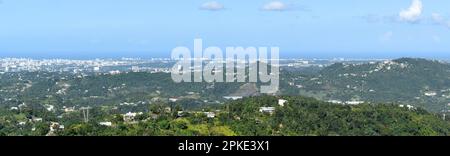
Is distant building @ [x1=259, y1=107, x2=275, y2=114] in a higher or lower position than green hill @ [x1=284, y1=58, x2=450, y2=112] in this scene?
higher

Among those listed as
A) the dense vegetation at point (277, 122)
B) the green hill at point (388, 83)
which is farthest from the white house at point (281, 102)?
the green hill at point (388, 83)

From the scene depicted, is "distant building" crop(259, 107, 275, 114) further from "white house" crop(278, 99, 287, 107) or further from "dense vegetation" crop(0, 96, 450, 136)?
"white house" crop(278, 99, 287, 107)

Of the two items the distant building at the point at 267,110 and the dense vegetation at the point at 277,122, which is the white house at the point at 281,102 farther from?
the distant building at the point at 267,110

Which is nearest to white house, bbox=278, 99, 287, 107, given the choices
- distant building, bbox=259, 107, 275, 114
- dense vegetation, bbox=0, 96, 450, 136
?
dense vegetation, bbox=0, 96, 450, 136

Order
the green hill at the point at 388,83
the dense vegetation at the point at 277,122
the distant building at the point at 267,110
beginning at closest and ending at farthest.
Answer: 1. the dense vegetation at the point at 277,122
2. the distant building at the point at 267,110
3. the green hill at the point at 388,83

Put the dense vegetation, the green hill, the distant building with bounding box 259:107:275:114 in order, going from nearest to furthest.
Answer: the dense vegetation < the distant building with bounding box 259:107:275:114 < the green hill

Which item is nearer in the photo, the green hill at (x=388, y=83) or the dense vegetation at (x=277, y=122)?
the dense vegetation at (x=277, y=122)

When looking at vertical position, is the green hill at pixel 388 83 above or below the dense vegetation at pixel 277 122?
below

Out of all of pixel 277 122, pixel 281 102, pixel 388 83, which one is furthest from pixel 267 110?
pixel 388 83

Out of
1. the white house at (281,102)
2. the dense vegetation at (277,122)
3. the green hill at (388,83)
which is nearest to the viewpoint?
the dense vegetation at (277,122)

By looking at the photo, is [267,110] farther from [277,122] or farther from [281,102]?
[281,102]

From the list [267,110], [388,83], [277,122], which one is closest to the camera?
[277,122]

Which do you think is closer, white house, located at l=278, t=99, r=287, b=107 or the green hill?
white house, located at l=278, t=99, r=287, b=107

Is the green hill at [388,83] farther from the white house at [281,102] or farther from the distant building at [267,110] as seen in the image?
the distant building at [267,110]
